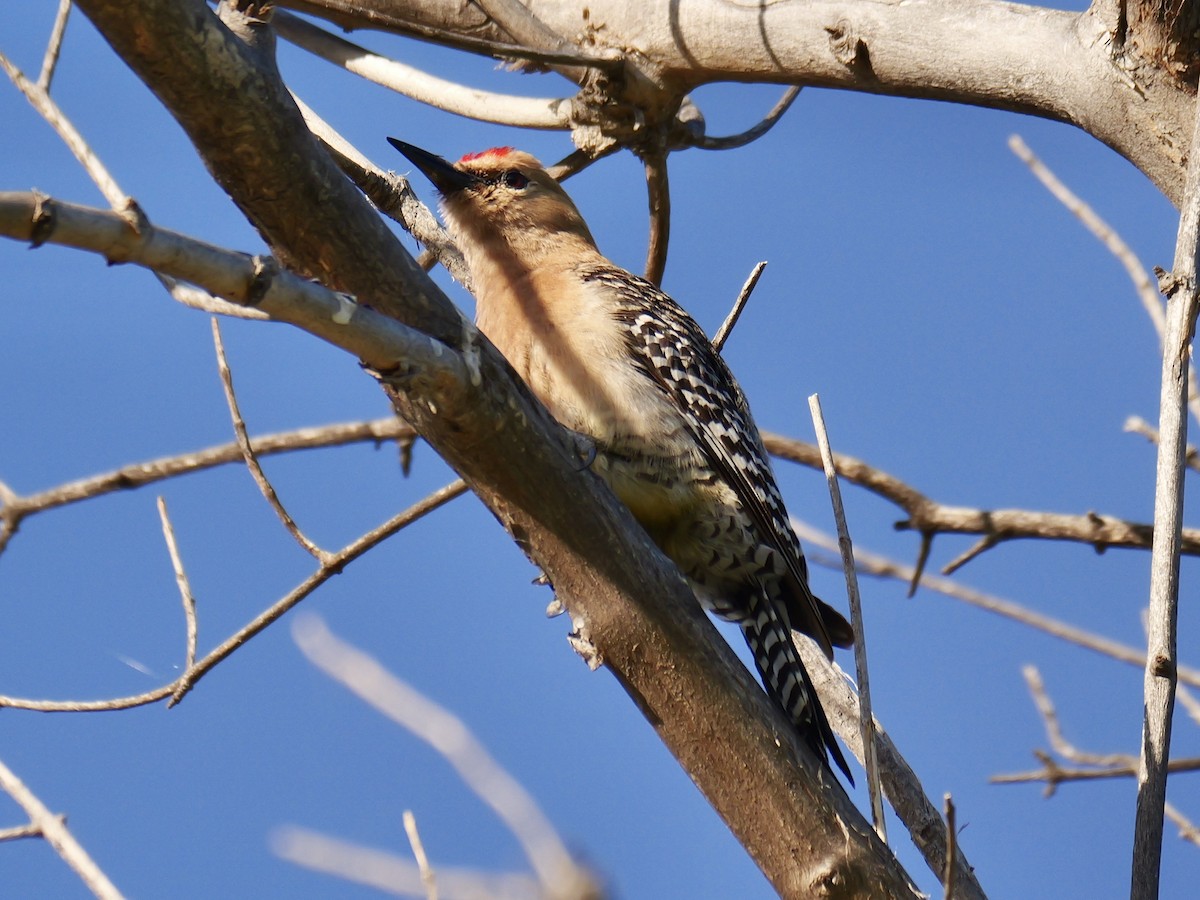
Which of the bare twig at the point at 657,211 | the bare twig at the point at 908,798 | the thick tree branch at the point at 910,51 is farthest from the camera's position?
the bare twig at the point at 657,211

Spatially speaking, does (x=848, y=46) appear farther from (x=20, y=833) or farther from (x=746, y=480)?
(x=20, y=833)

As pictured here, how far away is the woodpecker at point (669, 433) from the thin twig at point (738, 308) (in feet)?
1.49

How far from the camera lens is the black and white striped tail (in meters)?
3.79

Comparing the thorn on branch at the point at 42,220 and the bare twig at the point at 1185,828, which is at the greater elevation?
the thorn on branch at the point at 42,220

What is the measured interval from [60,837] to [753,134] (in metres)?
3.85

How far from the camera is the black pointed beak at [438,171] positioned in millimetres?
5680

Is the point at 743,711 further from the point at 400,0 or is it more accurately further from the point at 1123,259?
the point at 400,0

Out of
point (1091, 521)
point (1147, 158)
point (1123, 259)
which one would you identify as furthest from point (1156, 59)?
point (1091, 521)

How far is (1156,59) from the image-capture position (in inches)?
143

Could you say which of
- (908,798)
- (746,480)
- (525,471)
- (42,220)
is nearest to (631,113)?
(746,480)

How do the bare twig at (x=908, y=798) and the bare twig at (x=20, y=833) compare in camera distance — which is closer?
the bare twig at (x=20, y=833)

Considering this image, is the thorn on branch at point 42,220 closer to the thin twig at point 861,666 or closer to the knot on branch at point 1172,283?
the thin twig at point 861,666

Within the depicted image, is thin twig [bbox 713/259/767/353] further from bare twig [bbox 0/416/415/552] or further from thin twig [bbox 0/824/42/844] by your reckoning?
thin twig [bbox 0/824/42/844]

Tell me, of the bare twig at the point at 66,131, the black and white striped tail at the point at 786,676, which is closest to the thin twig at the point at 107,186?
the bare twig at the point at 66,131
